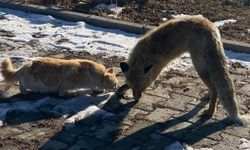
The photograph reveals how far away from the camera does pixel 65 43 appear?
32.4 feet

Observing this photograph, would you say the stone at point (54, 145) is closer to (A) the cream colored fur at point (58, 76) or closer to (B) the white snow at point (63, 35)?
(A) the cream colored fur at point (58, 76)

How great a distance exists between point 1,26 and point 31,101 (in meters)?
3.89

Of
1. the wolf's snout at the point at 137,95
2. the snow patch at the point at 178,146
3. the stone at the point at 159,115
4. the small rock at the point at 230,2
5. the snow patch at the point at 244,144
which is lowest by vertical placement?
the stone at the point at 159,115

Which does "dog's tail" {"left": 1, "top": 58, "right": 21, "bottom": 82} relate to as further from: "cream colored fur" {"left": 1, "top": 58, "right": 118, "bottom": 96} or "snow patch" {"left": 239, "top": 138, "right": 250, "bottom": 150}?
"snow patch" {"left": 239, "top": 138, "right": 250, "bottom": 150}

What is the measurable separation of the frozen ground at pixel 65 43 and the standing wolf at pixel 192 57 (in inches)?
23.2

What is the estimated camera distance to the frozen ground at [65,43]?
709cm

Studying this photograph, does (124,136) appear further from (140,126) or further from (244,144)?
(244,144)

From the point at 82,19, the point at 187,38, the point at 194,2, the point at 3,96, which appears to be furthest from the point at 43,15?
the point at 187,38

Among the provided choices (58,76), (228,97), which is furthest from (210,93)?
(58,76)

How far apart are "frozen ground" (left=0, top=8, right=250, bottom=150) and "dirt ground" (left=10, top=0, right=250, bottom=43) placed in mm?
643

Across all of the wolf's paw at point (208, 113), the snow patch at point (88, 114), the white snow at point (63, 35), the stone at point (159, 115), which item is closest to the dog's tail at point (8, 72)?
the snow patch at point (88, 114)

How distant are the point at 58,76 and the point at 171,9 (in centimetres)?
467

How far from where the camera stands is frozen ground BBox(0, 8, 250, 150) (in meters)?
7.09

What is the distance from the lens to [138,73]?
720 cm
